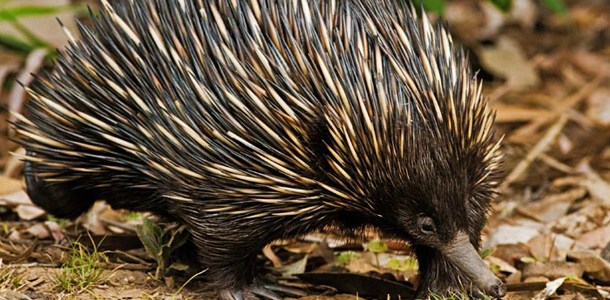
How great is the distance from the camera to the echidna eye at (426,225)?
384 cm

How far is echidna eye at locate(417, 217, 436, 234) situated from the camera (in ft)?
12.6

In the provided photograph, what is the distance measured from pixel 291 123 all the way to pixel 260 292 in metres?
1.16

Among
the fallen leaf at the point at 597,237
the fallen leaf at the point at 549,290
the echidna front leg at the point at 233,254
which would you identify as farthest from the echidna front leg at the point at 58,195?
the fallen leaf at the point at 597,237

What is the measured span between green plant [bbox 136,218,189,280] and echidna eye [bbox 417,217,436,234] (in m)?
1.49

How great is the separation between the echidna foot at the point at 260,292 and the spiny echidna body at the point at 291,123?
2 centimetres

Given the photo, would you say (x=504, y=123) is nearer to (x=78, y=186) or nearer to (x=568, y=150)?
(x=568, y=150)

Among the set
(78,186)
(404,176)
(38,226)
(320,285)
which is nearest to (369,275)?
(320,285)

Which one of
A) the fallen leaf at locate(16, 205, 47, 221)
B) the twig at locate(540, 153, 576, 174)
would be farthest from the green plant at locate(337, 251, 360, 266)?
the twig at locate(540, 153, 576, 174)

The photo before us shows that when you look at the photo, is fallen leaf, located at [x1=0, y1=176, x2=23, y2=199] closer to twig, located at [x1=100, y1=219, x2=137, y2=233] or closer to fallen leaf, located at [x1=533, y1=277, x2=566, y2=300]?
twig, located at [x1=100, y1=219, x2=137, y2=233]

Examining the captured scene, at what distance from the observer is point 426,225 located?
3.85 metres

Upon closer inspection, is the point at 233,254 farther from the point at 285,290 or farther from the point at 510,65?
the point at 510,65

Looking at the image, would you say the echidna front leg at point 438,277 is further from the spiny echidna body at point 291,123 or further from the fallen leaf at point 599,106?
the fallen leaf at point 599,106

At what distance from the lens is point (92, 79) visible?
14.4 feet

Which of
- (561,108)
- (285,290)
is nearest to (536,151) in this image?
(561,108)
